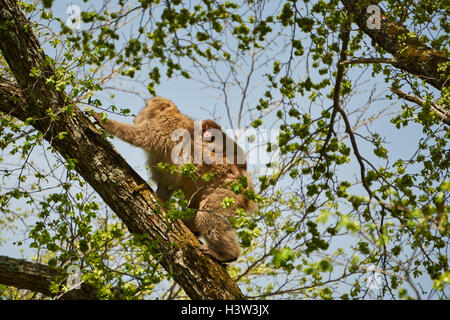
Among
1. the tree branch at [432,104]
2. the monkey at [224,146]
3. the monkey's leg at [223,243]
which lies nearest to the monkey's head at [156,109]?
the monkey at [224,146]

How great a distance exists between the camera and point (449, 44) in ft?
17.4

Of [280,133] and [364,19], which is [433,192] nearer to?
[280,133]

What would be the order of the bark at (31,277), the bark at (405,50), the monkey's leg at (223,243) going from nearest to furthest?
the bark at (31,277), the monkey's leg at (223,243), the bark at (405,50)

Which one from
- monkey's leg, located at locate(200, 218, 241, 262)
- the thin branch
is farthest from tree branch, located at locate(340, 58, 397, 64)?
monkey's leg, located at locate(200, 218, 241, 262)

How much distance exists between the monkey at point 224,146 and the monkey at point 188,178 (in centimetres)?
6

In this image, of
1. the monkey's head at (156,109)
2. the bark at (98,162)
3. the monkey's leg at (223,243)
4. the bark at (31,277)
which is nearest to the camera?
the bark at (98,162)

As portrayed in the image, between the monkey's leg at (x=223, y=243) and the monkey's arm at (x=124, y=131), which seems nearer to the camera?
the monkey's leg at (x=223, y=243)

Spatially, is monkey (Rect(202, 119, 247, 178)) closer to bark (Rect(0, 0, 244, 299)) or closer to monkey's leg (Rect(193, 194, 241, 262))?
monkey's leg (Rect(193, 194, 241, 262))

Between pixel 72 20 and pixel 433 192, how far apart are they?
16.0ft

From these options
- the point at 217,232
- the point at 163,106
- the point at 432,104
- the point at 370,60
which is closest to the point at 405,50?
the point at 370,60

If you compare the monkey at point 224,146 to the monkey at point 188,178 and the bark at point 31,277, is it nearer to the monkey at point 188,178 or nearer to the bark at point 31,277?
the monkey at point 188,178

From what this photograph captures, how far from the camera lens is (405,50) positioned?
512cm

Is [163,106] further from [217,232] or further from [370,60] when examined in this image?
[370,60]

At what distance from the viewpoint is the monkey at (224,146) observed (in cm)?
608
